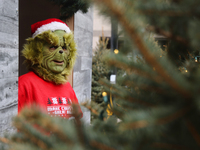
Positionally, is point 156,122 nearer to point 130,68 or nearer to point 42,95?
point 130,68

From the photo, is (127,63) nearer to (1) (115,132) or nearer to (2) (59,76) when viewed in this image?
(1) (115,132)

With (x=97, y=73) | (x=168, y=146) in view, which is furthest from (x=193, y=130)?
(x=97, y=73)

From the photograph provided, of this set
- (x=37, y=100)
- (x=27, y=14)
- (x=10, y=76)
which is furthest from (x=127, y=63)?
(x=27, y=14)

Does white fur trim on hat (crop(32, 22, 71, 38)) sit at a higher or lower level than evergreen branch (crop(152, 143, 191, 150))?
higher

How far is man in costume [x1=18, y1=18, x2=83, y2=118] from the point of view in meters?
2.38

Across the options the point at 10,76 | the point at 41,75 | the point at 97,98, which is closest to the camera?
the point at 10,76

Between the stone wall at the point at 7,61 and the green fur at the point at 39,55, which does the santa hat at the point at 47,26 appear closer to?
the green fur at the point at 39,55

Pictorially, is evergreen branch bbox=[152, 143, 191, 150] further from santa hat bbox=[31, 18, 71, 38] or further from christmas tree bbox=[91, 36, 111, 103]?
christmas tree bbox=[91, 36, 111, 103]

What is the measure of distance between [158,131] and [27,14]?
13.9 ft

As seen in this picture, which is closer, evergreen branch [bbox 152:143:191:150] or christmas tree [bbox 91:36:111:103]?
evergreen branch [bbox 152:143:191:150]

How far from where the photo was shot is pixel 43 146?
0.51 meters

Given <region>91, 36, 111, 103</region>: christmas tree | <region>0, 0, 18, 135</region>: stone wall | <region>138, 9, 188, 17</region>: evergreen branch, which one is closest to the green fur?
<region>0, 0, 18, 135</region>: stone wall

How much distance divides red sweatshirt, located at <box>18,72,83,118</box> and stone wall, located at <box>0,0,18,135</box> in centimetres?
35

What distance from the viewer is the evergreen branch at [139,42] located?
0.36 metres
